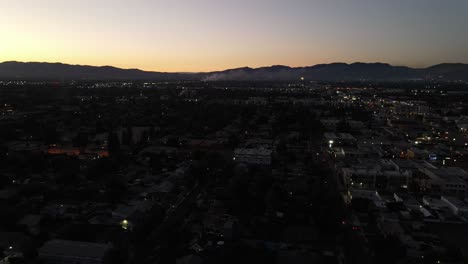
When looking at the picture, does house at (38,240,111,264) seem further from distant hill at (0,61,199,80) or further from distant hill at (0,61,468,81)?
distant hill at (0,61,468,81)

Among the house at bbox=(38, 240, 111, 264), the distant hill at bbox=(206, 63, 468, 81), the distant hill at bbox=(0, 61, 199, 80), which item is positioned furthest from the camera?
the distant hill at bbox=(206, 63, 468, 81)

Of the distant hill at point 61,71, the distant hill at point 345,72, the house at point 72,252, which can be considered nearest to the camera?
the house at point 72,252

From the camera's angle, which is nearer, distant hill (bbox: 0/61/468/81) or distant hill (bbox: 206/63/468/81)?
distant hill (bbox: 0/61/468/81)

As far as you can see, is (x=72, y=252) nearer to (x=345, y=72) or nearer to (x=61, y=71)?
(x=61, y=71)

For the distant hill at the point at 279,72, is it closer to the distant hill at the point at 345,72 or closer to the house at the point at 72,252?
the distant hill at the point at 345,72

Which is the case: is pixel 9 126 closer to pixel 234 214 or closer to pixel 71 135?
pixel 71 135

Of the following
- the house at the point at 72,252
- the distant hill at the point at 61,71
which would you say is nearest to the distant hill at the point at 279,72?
the distant hill at the point at 61,71

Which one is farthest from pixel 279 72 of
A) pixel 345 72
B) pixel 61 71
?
pixel 61 71

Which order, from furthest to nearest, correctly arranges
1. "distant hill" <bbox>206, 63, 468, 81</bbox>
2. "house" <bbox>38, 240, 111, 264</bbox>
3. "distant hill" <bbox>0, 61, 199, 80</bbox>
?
"distant hill" <bbox>206, 63, 468, 81</bbox>
"distant hill" <bbox>0, 61, 199, 80</bbox>
"house" <bbox>38, 240, 111, 264</bbox>

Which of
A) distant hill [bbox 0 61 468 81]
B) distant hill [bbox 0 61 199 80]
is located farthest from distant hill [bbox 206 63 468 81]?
distant hill [bbox 0 61 199 80]
